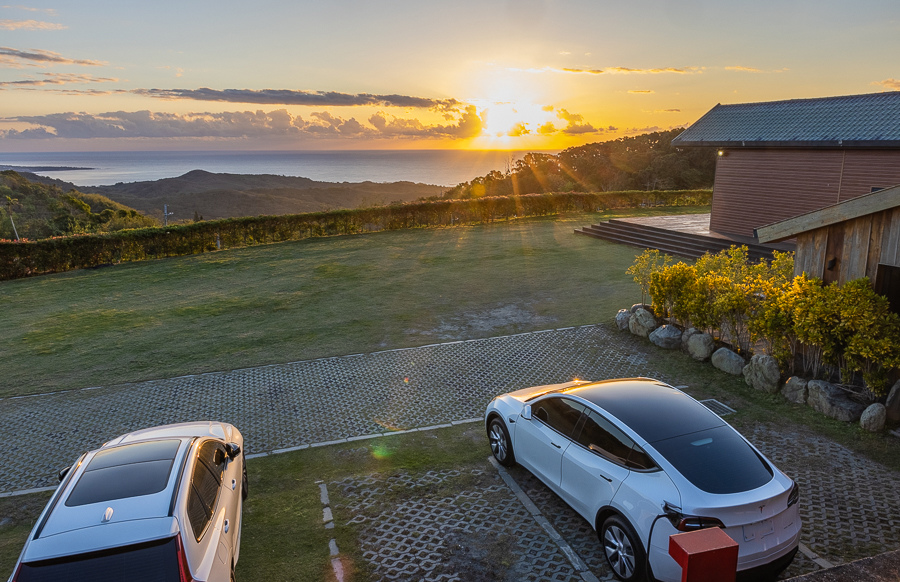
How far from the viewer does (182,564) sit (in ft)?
13.4

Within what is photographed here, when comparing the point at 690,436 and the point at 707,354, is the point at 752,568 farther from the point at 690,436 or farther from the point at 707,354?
the point at 707,354

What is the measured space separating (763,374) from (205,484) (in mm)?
8664

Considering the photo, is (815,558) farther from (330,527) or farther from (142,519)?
(142,519)

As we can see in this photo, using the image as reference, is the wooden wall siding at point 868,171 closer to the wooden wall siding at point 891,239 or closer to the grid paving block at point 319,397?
the wooden wall siding at point 891,239

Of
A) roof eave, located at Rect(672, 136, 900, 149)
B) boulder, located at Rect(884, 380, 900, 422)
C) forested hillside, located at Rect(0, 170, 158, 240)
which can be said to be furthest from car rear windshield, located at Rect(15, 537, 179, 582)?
forested hillside, located at Rect(0, 170, 158, 240)

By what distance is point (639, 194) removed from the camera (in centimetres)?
3444

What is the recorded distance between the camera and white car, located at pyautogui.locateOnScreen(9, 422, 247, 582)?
3998mm

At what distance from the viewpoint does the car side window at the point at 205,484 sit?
468 centimetres

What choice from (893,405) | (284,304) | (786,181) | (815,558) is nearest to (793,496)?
(815,558)

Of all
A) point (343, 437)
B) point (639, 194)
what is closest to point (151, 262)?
point (343, 437)

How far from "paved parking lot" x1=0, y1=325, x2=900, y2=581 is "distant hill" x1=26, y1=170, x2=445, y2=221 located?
6251cm

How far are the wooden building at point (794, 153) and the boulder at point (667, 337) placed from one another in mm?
9482

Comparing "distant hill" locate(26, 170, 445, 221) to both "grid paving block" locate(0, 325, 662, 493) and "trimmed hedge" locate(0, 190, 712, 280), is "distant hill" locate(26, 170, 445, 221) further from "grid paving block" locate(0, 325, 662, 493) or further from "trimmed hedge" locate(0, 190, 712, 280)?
"grid paving block" locate(0, 325, 662, 493)

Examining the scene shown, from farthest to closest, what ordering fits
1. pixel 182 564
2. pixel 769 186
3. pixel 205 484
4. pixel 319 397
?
pixel 769 186
pixel 319 397
pixel 205 484
pixel 182 564
